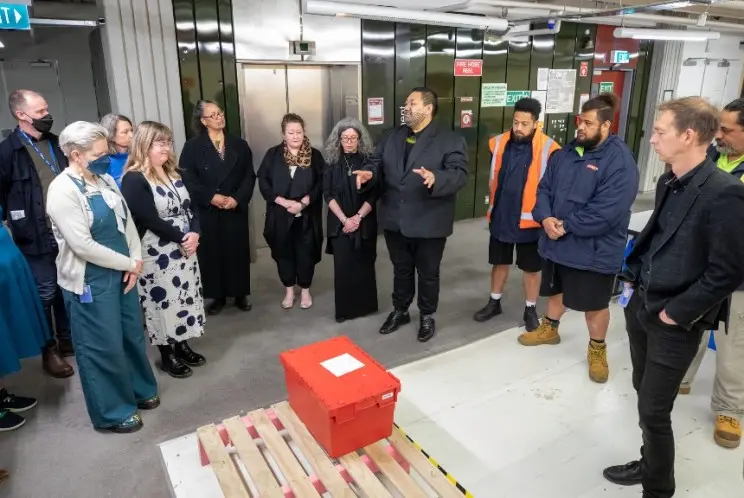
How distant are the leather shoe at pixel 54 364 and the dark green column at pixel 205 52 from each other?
7.48 feet

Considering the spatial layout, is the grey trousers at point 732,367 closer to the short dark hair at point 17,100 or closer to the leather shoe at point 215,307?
the leather shoe at point 215,307

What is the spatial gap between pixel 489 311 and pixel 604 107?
1767mm

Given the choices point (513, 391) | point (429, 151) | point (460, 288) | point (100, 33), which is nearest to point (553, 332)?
point (513, 391)

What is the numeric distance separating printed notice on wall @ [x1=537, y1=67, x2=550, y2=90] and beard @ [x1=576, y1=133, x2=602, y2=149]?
4629 mm

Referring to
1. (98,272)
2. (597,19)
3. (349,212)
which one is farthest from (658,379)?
(597,19)

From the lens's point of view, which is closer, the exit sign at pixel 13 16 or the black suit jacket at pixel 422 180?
the exit sign at pixel 13 16

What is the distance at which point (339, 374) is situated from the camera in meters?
2.19

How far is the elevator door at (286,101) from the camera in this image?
529cm

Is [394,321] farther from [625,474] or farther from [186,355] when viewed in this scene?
[625,474]

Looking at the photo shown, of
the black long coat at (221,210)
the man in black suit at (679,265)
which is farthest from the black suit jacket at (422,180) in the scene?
the man in black suit at (679,265)

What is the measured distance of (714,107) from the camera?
6.10 ft

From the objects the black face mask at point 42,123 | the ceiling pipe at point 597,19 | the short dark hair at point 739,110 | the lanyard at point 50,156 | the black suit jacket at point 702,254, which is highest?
the ceiling pipe at point 597,19

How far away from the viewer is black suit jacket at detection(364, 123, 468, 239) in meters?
3.32

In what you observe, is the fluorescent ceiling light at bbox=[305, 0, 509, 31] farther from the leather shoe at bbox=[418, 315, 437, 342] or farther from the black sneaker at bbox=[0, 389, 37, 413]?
the black sneaker at bbox=[0, 389, 37, 413]
